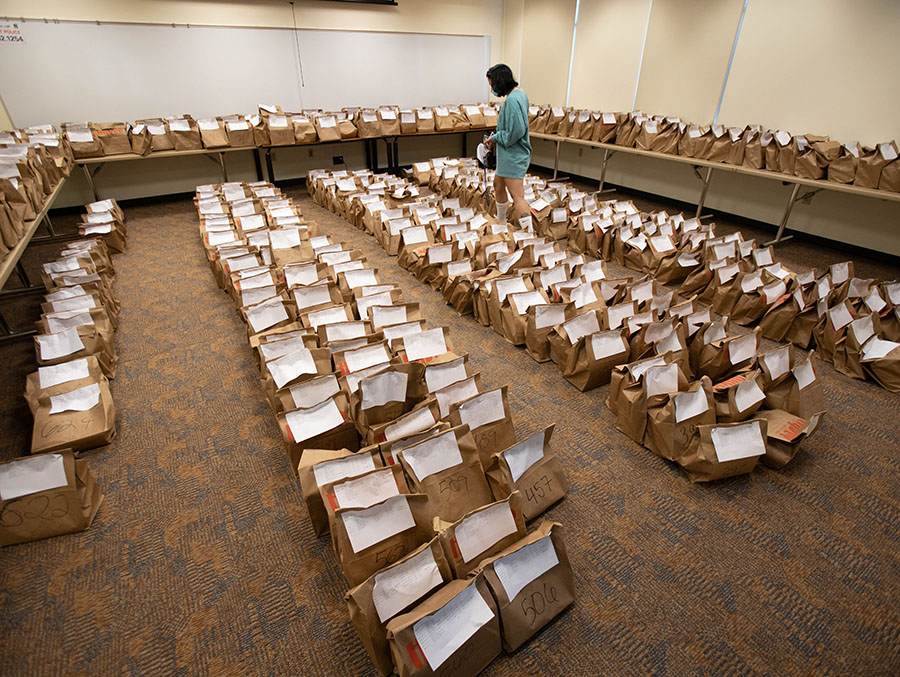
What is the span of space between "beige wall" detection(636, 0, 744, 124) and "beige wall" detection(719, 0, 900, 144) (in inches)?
7.6

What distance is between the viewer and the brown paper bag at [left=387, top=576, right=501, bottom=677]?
1006 mm

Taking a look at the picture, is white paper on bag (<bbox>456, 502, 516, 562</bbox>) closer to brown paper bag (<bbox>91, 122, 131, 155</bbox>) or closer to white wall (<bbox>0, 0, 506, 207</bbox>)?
brown paper bag (<bbox>91, 122, 131, 155</bbox>)

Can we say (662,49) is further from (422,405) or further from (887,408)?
(422,405)

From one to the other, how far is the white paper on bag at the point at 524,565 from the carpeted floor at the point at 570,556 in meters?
0.19

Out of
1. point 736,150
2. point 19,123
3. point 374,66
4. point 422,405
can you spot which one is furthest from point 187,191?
point 736,150

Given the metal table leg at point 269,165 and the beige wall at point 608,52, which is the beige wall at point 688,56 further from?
the metal table leg at point 269,165

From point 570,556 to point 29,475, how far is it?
1.71 m

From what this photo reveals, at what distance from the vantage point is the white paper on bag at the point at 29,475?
143 cm

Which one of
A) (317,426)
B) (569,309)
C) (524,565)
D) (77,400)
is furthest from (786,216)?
(77,400)

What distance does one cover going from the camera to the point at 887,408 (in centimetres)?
207

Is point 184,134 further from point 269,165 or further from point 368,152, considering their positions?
point 368,152

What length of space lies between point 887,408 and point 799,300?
0.64m

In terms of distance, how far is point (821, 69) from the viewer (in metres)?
3.72

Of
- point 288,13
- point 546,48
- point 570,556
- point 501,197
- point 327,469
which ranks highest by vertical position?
point 288,13
